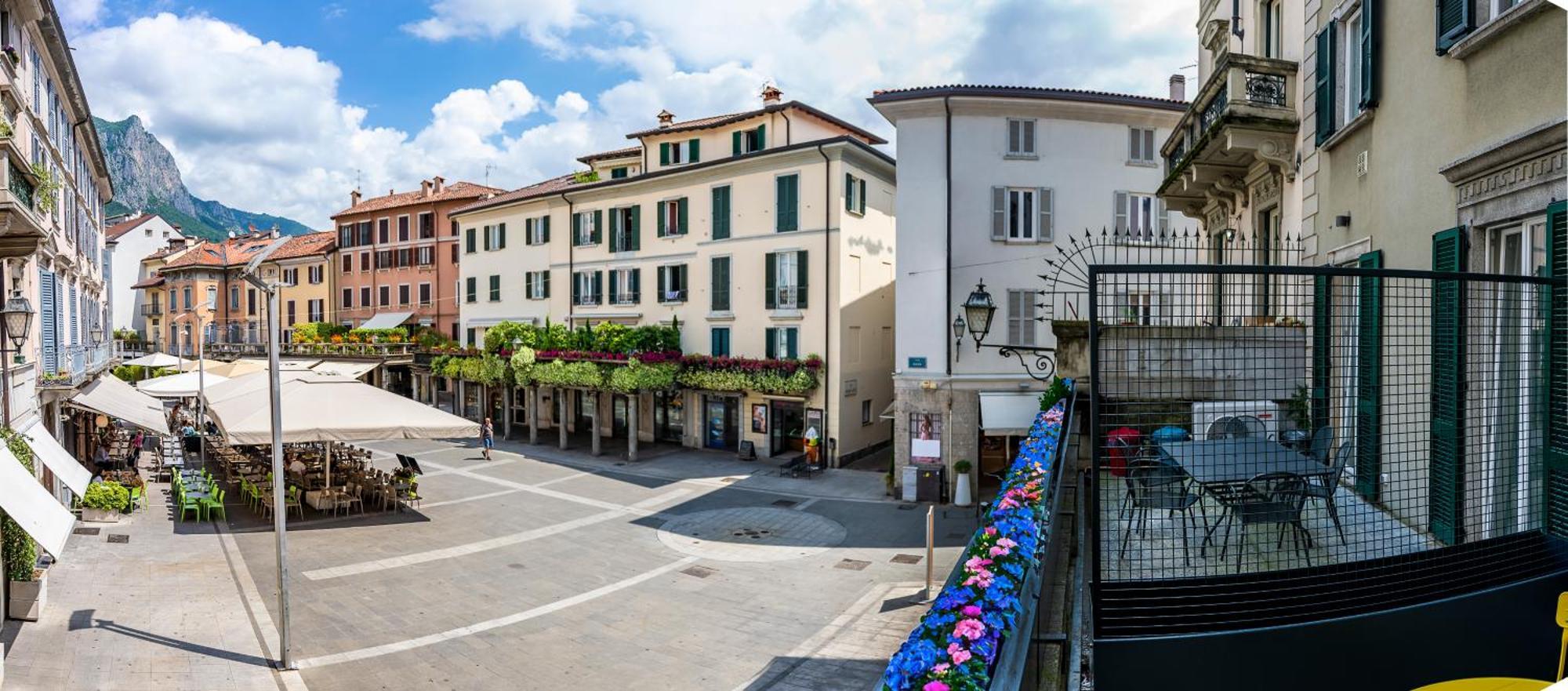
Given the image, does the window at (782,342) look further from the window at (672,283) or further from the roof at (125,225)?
the roof at (125,225)

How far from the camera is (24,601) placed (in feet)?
33.3

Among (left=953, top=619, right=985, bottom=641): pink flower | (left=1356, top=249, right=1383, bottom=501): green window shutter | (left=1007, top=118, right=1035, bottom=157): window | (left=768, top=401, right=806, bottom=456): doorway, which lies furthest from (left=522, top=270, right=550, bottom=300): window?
(left=953, top=619, right=985, bottom=641): pink flower

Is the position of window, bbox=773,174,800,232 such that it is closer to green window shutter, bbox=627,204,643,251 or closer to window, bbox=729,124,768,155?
window, bbox=729,124,768,155

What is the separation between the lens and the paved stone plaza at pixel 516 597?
9828 mm

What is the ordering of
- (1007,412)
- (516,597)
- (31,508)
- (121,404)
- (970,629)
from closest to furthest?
(970,629)
(31,508)
(516,597)
(121,404)
(1007,412)

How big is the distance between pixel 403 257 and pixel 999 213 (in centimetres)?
4059

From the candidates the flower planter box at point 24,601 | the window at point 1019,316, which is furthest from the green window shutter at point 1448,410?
the window at point 1019,316

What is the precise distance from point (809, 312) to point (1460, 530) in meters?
22.4

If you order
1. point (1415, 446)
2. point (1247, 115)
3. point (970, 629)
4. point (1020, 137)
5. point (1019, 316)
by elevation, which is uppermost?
point (1020, 137)

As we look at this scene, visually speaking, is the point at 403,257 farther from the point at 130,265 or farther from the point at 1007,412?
the point at 1007,412

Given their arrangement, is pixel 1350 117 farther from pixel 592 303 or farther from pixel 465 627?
pixel 592 303

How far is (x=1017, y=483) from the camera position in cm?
613

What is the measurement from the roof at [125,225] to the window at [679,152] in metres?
61.7

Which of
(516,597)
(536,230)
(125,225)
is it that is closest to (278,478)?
(516,597)
